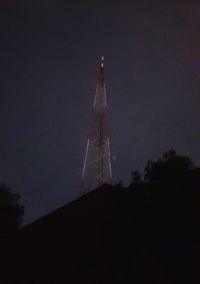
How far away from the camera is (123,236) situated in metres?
24.0

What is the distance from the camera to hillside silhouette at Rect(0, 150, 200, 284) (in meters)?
21.8

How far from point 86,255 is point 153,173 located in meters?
4.99

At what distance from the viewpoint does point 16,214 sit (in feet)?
150

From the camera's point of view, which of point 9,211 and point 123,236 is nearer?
point 123,236

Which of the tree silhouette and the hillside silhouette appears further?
the tree silhouette

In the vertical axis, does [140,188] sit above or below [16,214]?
below

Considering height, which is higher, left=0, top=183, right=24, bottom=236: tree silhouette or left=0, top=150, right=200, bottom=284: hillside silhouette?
left=0, top=183, right=24, bottom=236: tree silhouette

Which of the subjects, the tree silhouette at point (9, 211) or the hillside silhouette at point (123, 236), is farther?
the tree silhouette at point (9, 211)

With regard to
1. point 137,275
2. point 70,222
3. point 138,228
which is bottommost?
point 137,275

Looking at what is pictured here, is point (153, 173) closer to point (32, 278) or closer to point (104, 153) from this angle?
point (32, 278)

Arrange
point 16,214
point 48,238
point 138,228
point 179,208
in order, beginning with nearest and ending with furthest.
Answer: point 179,208
point 138,228
point 48,238
point 16,214

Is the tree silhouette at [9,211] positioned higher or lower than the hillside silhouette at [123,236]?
higher

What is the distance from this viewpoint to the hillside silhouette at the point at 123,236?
71.7 ft

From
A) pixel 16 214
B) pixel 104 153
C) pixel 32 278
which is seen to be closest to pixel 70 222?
pixel 32 278
